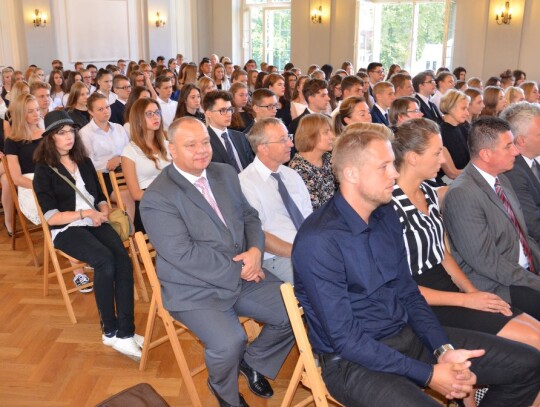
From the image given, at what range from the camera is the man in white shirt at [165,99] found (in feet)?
22.3

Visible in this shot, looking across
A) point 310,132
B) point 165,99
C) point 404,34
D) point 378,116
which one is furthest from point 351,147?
point 404,34

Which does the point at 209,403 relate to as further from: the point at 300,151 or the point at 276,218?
the point at 300,151

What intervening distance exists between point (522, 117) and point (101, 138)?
11.3 ft

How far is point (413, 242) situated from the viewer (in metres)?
2.71

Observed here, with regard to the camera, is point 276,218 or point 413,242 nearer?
point 413,242

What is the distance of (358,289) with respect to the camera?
2.16 meters

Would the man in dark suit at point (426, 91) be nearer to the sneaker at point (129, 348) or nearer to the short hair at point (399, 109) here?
the short hair at point (399, 109)

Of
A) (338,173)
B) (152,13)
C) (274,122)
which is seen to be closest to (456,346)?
(338,173)

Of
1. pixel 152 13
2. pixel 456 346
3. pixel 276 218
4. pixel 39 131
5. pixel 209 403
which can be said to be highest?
pixel 152 13

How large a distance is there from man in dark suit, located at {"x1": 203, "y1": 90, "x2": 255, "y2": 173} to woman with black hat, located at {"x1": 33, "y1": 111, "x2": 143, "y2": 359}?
1042 mm

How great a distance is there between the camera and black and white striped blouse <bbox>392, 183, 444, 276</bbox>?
270 centimetres

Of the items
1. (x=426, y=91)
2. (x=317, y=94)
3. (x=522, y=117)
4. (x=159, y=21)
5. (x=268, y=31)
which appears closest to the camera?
(x=522, y=117)

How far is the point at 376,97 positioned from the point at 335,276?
4425 millimetres

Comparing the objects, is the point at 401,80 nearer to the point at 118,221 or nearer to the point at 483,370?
the point at 118,221
